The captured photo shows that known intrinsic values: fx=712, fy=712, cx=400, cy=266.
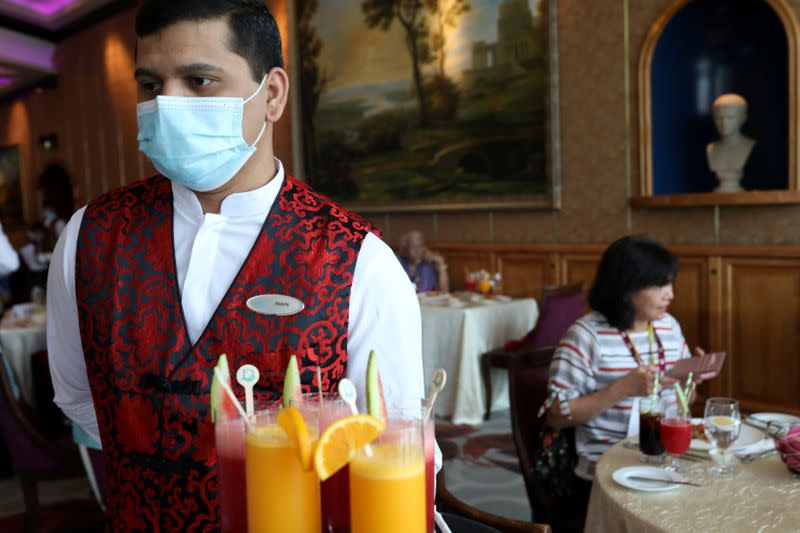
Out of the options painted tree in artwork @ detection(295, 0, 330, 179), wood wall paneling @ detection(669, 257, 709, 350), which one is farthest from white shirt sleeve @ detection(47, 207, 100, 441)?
painted tree in artwork @ detection(295, 0, 330, 179)

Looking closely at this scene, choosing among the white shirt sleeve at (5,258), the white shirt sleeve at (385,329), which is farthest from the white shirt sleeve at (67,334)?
the white shirt sleeve at (5,258)

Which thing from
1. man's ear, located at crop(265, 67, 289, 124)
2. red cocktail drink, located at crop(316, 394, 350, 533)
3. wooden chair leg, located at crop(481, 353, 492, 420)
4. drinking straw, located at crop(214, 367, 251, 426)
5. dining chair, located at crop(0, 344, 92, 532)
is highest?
man's ear, located at crop(265, 67, 289, 124)

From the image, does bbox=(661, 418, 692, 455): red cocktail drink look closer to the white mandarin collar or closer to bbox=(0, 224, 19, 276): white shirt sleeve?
the white mandarin collar

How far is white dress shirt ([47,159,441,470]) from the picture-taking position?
3.60ft

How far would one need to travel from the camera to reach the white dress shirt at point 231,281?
1.10 metres

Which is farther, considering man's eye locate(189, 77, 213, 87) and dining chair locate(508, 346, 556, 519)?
dining chair locate(508, 346, 556, 519)

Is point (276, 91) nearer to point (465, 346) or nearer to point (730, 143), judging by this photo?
point (465, 346)

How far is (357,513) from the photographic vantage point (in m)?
0.74

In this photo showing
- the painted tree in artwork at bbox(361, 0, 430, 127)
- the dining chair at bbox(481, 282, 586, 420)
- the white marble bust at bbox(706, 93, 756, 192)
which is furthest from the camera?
the painted tree in artwork at bbox(361, 0, 430, 127)

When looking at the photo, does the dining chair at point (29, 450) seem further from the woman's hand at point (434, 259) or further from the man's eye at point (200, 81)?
the woman's hand at point (434, 259)

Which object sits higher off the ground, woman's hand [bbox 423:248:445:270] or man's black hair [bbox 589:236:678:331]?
man's black hair [bbox 589:236:678:331]

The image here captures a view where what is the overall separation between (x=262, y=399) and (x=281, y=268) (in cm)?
21

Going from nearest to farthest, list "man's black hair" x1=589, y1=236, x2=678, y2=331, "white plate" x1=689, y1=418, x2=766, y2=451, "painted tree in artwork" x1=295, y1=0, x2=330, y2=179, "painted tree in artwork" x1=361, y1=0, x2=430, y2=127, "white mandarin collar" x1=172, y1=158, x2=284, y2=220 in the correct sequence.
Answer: "white mandarin collar" x1=172, y1=158, x2=284, y2=220 → "white plate" x1=689, y1=418, x2=766, y2=451 → "man's black hair" x1=589, y1=236, x2=678, y2=331 → "painted tree in artwork" x1=361, y1=0, x2=430, y2=127 → "painted tree in artwork" x1=295, y1=0, x2=330, y2=179

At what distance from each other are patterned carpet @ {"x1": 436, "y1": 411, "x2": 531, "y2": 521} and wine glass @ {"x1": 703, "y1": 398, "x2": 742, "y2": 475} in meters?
1.60
